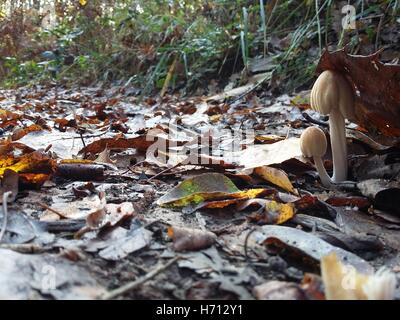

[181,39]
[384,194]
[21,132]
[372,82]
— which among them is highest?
[181,39]

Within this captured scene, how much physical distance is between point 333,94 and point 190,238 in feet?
2.37

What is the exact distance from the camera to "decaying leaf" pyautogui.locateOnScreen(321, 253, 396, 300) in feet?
2.48

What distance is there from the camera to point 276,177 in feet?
5.00

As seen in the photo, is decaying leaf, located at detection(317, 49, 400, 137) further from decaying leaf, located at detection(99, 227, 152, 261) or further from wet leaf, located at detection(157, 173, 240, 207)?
decaying leaf, located at detection(99, 227, 152, 261)

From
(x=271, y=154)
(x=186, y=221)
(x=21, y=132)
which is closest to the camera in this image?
(x=186, y=221)

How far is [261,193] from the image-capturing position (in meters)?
1.40

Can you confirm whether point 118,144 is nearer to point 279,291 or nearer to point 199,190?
point 199,190

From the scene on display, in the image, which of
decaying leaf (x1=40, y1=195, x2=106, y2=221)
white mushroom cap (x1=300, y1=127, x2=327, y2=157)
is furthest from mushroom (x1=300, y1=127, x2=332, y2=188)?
decaying leaf (x1=40, y1=195, x2=106, y2=221)

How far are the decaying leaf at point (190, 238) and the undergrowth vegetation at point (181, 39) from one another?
2.18m

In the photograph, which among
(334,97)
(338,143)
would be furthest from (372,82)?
(338,143)

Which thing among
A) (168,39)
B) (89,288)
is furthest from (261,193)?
(168,39)

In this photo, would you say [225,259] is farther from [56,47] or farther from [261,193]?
[56,47]

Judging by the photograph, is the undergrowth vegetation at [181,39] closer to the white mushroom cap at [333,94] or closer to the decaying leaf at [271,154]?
the decaying leaf at [271,154]

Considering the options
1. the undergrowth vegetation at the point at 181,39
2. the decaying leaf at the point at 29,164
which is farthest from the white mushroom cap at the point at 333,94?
the undergrowth vegetation at the point at 181,39
